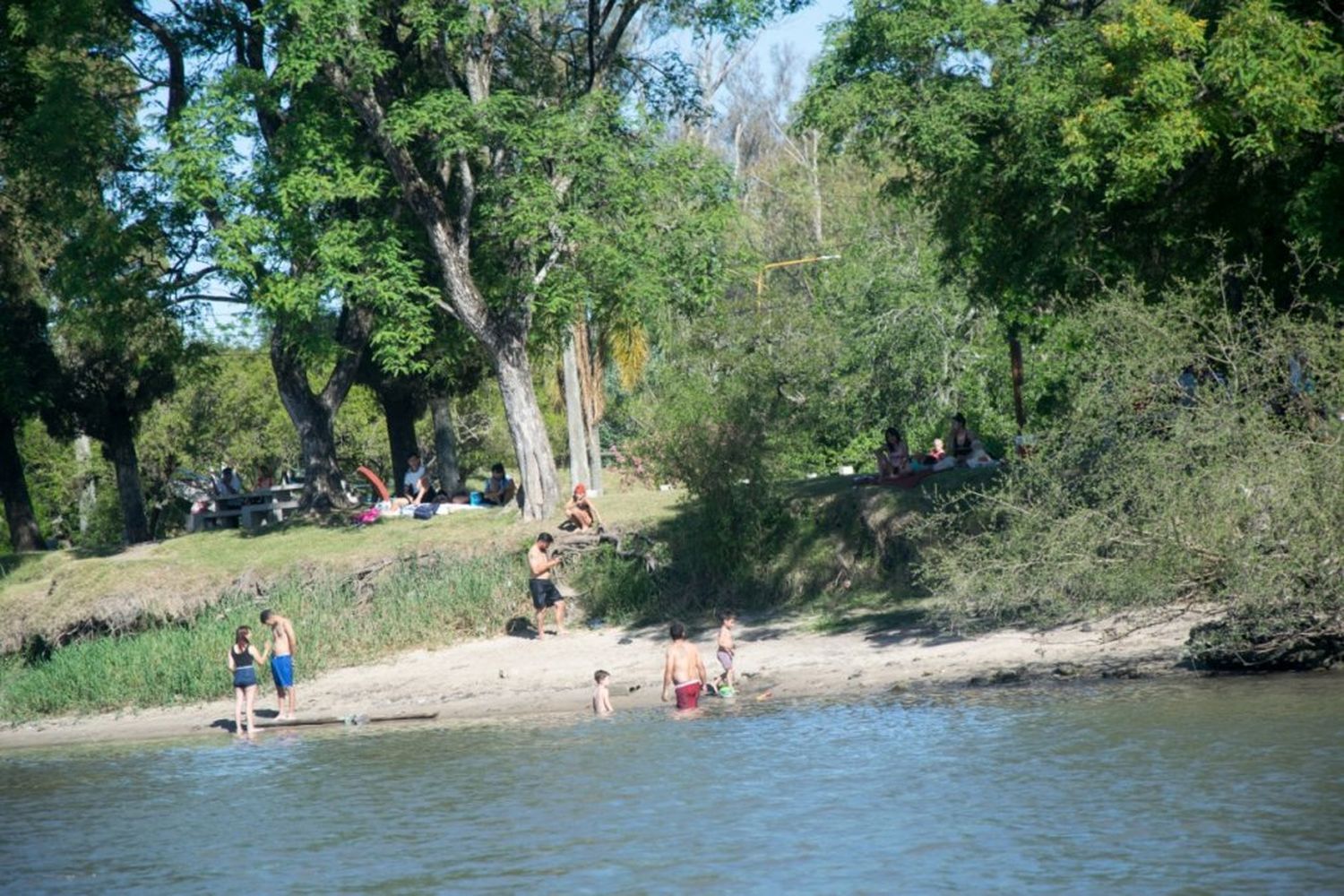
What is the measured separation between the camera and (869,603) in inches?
961

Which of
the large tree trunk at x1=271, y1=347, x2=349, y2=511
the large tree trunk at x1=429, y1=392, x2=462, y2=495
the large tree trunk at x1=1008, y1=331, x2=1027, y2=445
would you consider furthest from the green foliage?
the large tree trunk at x1=429, y1=392, x2=462, y2=495

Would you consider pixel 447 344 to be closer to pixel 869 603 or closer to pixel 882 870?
pixel 869 603

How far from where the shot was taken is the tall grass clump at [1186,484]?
1706 centimetres

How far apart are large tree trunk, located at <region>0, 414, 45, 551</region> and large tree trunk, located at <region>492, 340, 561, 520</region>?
10.8 m

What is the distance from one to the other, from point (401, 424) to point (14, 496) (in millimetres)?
7594

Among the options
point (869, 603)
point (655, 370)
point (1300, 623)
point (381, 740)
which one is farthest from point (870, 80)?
point (655, 370)

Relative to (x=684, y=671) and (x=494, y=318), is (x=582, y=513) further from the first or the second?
(x=684, y=671)

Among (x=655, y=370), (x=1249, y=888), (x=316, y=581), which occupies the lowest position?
(x=1249, y=888)

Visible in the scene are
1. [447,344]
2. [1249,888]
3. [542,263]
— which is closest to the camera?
[1249,888]

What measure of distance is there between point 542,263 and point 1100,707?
13908 mm

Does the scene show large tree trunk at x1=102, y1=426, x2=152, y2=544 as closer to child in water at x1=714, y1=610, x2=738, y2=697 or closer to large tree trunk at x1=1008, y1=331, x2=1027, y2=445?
child in water at x1=714, y1=610, x2=738, y2=697

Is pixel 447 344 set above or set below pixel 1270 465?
above

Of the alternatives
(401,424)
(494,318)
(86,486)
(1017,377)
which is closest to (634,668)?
(1017,377)

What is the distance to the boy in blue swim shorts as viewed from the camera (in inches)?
891
